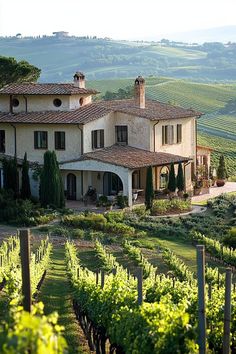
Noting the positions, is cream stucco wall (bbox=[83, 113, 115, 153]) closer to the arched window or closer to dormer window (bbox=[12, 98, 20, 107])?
the arched window

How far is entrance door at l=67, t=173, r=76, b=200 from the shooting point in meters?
40.5

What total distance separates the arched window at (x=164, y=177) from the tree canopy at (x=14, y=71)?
33.5ft

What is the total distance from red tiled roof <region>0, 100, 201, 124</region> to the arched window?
2.48m

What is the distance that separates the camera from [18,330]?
26.1 feet

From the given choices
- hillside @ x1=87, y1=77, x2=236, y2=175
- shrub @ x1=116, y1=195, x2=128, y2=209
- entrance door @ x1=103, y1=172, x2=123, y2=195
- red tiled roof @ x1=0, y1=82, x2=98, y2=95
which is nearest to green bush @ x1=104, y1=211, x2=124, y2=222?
shrub @ x1=116, y1=195, x2=128, y2=209

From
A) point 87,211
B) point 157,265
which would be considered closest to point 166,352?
point 157,265

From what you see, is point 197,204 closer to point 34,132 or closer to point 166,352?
point 34,132

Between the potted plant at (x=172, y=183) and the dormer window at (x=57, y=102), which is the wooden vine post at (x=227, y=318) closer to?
the potted plant at (x=172, y=183)

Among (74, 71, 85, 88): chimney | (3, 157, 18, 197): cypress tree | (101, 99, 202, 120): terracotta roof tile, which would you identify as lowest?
(3, 157, 18, 197): cypress tree

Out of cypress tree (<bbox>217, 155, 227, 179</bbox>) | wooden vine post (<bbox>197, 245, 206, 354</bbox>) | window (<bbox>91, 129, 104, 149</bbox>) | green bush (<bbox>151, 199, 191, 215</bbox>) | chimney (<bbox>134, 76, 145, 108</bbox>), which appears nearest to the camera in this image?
wooden vine post (<bbox>197, 245, 206, 354</bbox>)

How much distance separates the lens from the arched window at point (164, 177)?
42.2 m

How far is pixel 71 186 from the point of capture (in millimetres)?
40625

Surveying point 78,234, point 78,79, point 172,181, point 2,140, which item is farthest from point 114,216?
point 78,79

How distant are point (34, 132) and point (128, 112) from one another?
4.66m
